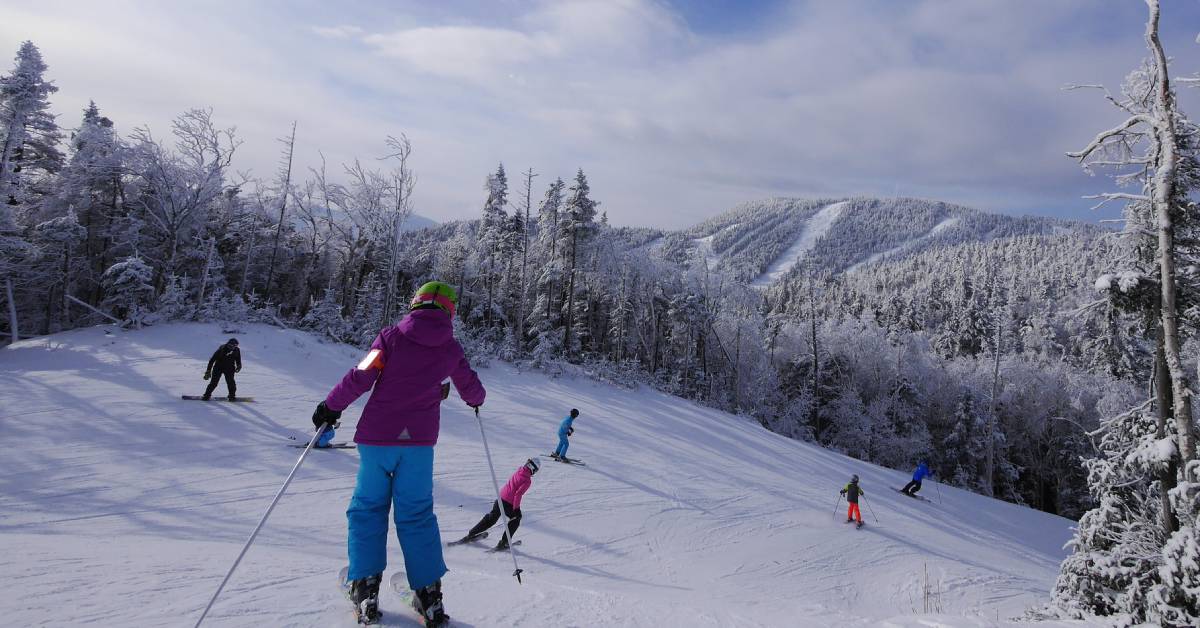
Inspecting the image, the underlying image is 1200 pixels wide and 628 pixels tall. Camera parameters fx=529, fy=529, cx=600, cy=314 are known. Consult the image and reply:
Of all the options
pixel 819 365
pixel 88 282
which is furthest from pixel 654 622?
pixel 819 365

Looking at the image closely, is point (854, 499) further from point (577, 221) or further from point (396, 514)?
point (577, 221)

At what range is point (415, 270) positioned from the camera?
1697 inches

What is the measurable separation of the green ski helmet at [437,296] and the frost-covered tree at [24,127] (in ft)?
88.8

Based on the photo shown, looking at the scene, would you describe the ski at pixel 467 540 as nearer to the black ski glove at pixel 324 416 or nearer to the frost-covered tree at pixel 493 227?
the black ski glove at pixel 324 416

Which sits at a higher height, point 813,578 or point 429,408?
point 429,408

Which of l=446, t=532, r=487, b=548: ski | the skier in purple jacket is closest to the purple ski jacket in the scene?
the skier in purple jacket

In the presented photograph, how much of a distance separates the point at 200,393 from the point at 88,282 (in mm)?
25050

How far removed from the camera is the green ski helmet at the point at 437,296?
3.59m

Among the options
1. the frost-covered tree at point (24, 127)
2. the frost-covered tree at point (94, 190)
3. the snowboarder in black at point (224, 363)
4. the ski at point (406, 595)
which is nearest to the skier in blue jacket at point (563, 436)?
the snowboarder in black at point (224, 363)

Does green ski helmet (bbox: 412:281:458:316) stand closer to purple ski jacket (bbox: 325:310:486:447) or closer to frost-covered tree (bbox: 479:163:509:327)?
purple ski jacket (bbox: 325:310:486:447)

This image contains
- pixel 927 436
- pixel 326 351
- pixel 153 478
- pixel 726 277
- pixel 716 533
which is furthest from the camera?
pixel 726 277

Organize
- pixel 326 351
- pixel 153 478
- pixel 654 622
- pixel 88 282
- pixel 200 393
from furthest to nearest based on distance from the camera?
pixel 88 282 < pixel 326 351 < pixel 200 393 < pixel 153 478 < pixel 654 622

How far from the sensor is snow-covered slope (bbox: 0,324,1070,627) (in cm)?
351

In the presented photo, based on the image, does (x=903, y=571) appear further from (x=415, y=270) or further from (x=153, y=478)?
(x=415, y=270)
